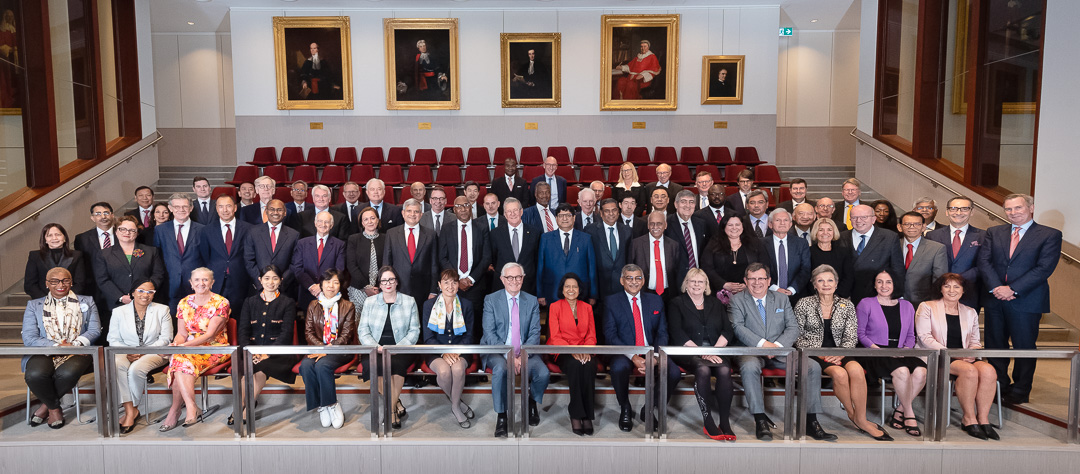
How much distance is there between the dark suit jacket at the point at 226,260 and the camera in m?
4.95

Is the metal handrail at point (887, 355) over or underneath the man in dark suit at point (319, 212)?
underneath

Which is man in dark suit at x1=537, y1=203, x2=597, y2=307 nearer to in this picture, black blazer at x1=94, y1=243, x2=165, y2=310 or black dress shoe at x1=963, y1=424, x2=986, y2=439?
black dress shoe at x1=963, y1=424, x2=986, y2=439

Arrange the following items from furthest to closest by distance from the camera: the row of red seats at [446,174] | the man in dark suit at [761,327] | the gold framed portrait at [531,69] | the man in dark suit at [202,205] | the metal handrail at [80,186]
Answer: the gold framed portrait at [531,69] → the row of red seats at [446,174] → the metal handrail at [80,186] → the man in dark suit at [202,205] → the man in dark suit at [761,327]

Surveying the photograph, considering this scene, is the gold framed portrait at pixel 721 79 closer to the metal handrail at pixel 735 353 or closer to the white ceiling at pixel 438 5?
the white ceiling at pixel 438 5

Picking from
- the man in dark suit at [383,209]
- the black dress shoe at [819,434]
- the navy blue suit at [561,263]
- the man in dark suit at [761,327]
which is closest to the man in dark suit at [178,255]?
the man in dark suit at [383,209]

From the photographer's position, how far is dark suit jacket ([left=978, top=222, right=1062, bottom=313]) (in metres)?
4.36

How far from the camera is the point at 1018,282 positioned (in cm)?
439

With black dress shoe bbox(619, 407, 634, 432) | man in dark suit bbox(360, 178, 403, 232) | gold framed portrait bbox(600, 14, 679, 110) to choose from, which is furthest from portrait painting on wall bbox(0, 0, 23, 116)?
gold framed portrait bbox(600, 14, 679, 110)

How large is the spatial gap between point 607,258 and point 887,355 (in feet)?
6.48

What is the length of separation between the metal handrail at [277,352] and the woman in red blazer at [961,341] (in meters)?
3.57

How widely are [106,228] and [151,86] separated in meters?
5.44

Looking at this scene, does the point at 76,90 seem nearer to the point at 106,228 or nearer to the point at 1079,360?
the point at 106,228

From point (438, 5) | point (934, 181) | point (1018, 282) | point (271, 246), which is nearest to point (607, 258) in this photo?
point (271, 246)

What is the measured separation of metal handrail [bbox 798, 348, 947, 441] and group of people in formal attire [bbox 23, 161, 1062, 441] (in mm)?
186
